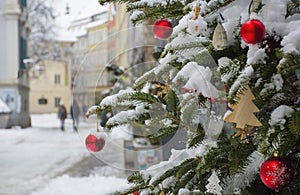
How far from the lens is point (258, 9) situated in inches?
33.6

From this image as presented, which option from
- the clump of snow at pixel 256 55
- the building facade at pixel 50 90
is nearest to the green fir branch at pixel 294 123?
the clump of snow at pixel 256 55

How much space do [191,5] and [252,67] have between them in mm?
215

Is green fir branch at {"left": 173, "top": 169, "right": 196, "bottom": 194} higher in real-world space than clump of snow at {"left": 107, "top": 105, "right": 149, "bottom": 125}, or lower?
lower

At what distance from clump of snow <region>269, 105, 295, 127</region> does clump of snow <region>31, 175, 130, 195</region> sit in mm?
4104

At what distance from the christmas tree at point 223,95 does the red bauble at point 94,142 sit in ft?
0.28

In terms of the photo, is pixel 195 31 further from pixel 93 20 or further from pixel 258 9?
pixel 93 20

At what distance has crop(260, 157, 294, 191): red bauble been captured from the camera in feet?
2.48

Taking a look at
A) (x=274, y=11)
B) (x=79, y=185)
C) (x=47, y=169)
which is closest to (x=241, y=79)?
(x=274, y=11)

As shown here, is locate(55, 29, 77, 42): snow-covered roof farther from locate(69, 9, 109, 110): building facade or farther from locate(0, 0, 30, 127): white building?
locate(69, 9, 109, 110): building facade

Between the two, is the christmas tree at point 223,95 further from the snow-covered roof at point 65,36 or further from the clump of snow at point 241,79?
the snow-covered roof at point 65,36

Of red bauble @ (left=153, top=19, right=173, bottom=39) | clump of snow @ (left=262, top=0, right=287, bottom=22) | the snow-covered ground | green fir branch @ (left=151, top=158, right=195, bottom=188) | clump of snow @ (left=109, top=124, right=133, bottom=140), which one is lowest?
the snow-covered ground

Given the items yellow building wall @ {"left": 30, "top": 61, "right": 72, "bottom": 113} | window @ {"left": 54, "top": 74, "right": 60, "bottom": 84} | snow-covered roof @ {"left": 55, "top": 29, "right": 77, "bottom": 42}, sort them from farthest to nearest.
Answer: window @ {"left": 54, "top": 74, "right": 60, "bottom": 84} → yellow building wall @ {"left": 30, "top": 61, "right": 72, "bottom": 113} → snow-covered roof @ {"left": 55, "top": 29, "right": 77, "bottom": 42}

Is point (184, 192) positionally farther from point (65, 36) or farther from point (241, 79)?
point (65, 36)

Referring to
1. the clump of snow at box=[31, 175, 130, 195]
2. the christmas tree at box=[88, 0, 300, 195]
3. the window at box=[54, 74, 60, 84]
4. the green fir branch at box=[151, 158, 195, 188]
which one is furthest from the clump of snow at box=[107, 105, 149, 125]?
the window at box=[54, 74, 60, 84]
